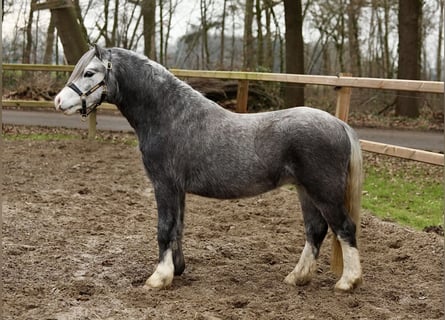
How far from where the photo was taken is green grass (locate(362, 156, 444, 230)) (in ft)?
20.7

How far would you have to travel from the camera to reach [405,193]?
25.5ft

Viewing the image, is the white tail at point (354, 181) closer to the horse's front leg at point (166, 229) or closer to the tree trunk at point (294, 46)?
the horse's front leg at point (166, 229)

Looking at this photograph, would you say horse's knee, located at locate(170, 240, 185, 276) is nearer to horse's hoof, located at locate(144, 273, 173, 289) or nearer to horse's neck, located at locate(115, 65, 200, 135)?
horse's hoof, located at locate(144, 273, 173, 289)

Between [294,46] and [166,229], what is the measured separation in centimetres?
1070

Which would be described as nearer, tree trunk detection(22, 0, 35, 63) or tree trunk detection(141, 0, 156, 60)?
tree trunk detection(141, 0, 156, 60)

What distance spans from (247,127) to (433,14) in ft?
63.0

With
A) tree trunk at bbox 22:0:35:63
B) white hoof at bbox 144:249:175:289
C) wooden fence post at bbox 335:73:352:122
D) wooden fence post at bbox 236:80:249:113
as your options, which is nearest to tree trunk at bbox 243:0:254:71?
tree trunk at bbox 22:0:35:63

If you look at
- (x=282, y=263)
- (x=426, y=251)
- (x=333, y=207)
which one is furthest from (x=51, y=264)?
(x=426, y=251)

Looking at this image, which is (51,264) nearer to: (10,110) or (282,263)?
(282,263)

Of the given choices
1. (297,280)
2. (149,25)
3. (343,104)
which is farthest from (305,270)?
(149,25)

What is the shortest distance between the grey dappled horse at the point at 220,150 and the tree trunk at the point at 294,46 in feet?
31.9

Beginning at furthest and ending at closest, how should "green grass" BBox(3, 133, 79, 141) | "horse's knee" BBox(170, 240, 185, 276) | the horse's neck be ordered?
"green grass" BBox(3, 133, 79, 141) → "horse's knee" BBox(170, 240, 185, 276) → the horse's neck

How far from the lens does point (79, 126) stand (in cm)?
1329

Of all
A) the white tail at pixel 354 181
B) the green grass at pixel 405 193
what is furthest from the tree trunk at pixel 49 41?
the white tail at pixel 354 181
